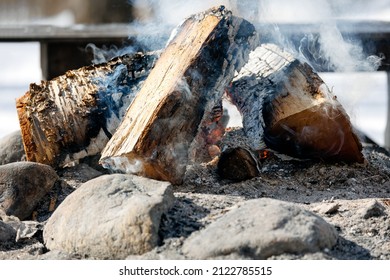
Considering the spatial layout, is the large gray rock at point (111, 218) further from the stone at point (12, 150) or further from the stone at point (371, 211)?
the stone at point (12, 150)

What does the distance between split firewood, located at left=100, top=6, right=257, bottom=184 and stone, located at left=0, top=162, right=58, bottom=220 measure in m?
0.31

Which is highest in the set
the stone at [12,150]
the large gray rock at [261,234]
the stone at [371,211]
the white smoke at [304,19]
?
the white smoke at [304,19]

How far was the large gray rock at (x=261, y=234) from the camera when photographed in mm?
2350

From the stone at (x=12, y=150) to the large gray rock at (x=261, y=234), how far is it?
75.0 inches

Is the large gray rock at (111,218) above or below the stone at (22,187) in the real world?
above

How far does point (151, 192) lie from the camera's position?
2.68 metres

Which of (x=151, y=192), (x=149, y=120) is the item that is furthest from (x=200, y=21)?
(x=151, y=192)

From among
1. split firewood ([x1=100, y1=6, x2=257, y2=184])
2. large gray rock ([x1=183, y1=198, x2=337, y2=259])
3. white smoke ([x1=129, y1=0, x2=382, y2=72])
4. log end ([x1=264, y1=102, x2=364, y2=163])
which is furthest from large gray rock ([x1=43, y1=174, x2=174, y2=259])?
white smoke ([x1=129, y1=0, x2=382, y2=72])

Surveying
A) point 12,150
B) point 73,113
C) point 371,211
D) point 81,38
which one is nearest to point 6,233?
point 73,113

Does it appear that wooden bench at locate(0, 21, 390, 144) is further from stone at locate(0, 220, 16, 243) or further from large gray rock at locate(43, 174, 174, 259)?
large gray rock at locate(43, 174, 174, 259)

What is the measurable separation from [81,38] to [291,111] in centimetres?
395

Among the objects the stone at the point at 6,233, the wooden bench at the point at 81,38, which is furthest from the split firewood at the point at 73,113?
the wooden bench at the point at 81,38

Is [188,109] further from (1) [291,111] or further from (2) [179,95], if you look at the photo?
(1) [291,111]

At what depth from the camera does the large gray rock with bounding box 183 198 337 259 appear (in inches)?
92.5
